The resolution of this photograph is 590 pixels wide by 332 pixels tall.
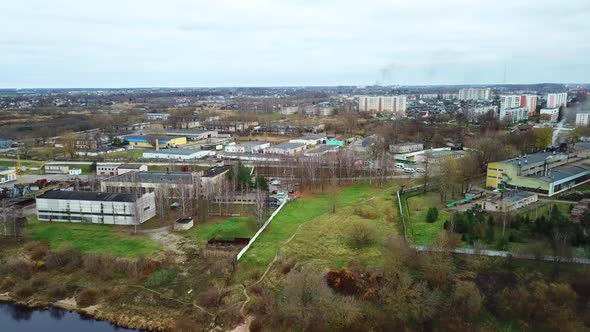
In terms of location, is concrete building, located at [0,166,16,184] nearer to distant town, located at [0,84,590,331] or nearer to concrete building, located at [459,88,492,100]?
distant town, located at [0,84,590,331]

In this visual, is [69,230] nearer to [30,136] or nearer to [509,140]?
[509,140]

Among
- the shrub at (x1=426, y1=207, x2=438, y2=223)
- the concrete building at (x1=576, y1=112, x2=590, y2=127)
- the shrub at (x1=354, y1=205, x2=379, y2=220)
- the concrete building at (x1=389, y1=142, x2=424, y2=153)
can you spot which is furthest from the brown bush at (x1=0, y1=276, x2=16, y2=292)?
the concrete building at (x1=576, y1=112, x2=590, y2=127)

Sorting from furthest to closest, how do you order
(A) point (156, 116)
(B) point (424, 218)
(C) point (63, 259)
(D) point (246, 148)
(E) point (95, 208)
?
(A) point (156, 116)
(D) point (246, 148)
(E) point (95, 208)
(B) point (424, 218)
(C) point (63, 259)

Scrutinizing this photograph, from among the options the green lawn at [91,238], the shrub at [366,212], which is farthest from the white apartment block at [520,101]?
the green lawn at [91,238]

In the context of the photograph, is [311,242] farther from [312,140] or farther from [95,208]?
[312,140]

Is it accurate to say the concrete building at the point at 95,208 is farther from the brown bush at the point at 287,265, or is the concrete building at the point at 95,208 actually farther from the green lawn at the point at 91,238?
the brown bush at the point at 287,265

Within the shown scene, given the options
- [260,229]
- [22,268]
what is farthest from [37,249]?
[260,229]
